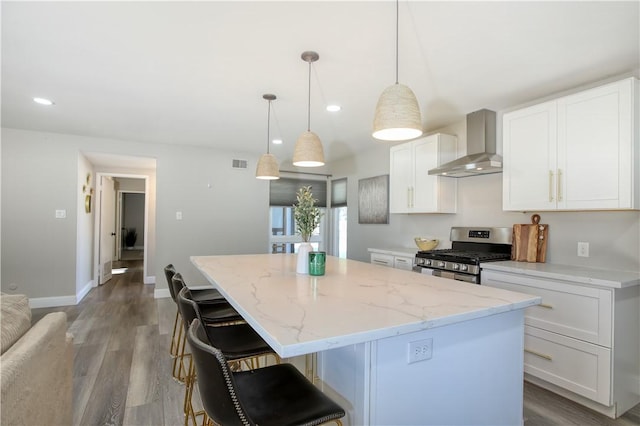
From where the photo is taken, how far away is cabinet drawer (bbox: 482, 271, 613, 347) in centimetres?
212

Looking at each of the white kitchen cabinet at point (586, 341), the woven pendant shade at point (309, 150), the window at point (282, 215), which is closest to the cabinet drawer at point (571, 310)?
the white kitchen cabinet at point (586, 341)

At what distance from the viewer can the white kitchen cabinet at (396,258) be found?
3.81 metres

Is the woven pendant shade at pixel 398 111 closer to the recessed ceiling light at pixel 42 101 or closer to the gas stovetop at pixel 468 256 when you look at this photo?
the gas stovetop at pixel 468 256

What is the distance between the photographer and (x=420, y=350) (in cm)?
128

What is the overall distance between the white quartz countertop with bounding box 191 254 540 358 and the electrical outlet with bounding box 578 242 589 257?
1560 mm

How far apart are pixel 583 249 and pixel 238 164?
15.4 feet

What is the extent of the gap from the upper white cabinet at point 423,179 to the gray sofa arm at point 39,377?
A: 3.41 metres

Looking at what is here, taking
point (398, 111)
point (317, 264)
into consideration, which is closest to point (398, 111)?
point (398, 111)

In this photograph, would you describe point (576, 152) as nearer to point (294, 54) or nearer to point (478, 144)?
point (478, 144)

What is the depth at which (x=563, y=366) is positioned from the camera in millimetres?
2311

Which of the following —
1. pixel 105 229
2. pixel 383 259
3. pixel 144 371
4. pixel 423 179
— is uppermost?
pixel 423 179

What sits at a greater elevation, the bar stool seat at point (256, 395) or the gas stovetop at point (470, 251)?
the gas stovetop at point (470, 251)

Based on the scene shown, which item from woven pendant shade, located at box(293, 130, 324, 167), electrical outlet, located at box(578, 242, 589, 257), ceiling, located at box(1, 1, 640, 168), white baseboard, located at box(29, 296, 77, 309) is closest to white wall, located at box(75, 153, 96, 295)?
white baseboard, located at box(29, 296, 77, 309)

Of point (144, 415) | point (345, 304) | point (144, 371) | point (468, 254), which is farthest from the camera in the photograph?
point (468, 254)
